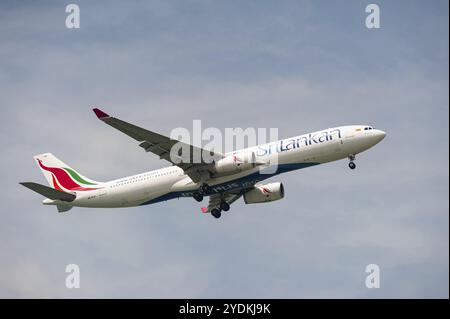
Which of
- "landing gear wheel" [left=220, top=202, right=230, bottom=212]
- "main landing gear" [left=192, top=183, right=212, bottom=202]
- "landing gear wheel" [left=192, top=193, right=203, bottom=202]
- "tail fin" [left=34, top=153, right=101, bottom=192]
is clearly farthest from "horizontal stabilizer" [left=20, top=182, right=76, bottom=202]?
"landing gear wheel" [left=220, top=202, right=230, bottom=212]

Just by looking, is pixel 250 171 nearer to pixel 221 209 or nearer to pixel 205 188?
pixel 205 188

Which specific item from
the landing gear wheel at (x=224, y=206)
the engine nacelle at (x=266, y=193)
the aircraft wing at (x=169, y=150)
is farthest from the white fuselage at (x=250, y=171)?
the landing gear wheel at (x=224, y=206)

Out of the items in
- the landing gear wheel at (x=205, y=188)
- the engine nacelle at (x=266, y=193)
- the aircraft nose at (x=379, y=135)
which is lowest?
the landing gear wheel at (x=205, y=188)

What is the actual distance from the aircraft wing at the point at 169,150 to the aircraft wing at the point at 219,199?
670cm

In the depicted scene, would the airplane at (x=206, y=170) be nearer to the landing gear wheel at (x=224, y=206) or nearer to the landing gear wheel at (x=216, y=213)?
the landing gear wheel at (x=224, y=206)

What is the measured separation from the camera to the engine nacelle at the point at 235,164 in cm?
6103

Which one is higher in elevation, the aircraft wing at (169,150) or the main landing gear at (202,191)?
the aircraft wing at (169,150)

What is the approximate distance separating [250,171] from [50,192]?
54.9ft

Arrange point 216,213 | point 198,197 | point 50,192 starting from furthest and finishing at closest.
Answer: point 216,213 → point 50,192 → point 198,197

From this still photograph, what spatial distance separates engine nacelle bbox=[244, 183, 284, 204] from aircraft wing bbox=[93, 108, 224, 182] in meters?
7.36

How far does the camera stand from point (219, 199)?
227ft

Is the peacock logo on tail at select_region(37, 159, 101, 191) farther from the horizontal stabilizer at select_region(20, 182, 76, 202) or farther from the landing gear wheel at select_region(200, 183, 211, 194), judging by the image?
the landing gear wheel at select_region(200, 183, 211, 194)

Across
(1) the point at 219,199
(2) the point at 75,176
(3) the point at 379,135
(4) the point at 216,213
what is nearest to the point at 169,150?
(1) the point at 219,199

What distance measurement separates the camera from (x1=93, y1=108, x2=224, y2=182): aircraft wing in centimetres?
5791
